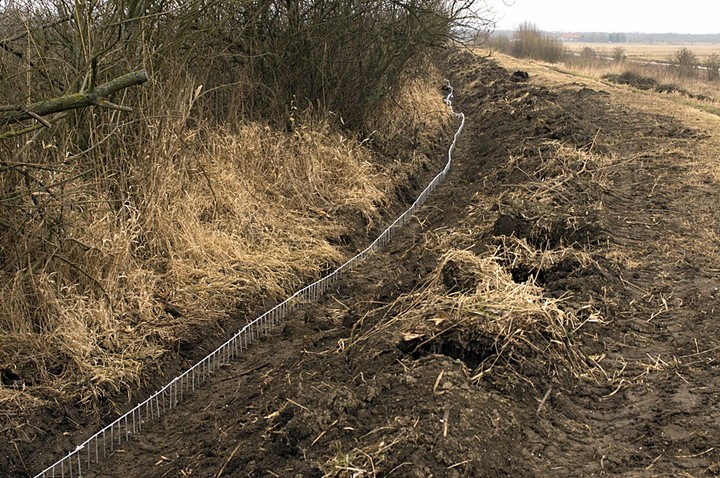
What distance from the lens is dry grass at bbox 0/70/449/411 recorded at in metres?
5.24

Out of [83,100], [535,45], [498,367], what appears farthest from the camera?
[535,45]

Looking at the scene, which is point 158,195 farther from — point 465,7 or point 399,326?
point 465,7

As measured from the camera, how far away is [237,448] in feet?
13.4

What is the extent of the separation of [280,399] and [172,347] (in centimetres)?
158

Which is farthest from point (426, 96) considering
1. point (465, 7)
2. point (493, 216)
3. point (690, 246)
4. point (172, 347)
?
point (172, 347)

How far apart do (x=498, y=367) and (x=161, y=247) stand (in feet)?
12.5

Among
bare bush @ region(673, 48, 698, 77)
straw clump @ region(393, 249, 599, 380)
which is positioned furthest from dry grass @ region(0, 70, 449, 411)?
bare bush @ region(673, 48, 698, 77)

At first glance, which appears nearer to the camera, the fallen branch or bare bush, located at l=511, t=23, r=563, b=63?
the fallen branch

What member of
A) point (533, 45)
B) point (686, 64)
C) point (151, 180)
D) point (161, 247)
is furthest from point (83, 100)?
point (533, 45)

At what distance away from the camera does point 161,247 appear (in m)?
6.79

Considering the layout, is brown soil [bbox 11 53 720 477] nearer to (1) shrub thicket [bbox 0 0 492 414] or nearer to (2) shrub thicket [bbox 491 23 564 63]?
(1) shrub thicket [bbox 0 0 492 414]

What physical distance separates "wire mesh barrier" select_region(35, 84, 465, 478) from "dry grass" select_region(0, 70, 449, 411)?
0.63 feet

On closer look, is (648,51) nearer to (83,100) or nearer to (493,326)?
(493,326)

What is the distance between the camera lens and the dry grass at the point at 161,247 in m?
5.24
